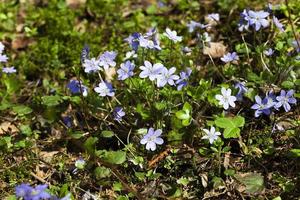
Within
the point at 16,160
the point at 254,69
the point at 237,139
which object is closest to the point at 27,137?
the point at 16,160

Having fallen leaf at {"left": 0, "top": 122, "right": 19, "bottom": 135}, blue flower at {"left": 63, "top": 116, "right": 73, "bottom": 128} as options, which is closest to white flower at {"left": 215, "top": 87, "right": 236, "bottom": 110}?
blue flower at {"left": 63, "top": 116, "right": 73, "bottom": 128}

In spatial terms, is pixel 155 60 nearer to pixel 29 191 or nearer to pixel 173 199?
pixel 173 199

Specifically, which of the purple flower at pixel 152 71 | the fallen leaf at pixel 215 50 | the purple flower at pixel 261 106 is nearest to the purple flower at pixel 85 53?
the purple flower at pixel 152 71

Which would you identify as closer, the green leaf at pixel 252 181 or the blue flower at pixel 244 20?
the green leaf at pixel 252 181

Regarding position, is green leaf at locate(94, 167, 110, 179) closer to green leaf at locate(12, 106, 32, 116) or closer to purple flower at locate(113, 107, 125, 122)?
purple flower at locate(113, 107, 125, 122)

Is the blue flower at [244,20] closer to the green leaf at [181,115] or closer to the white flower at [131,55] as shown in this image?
the white flower at [131,55]
